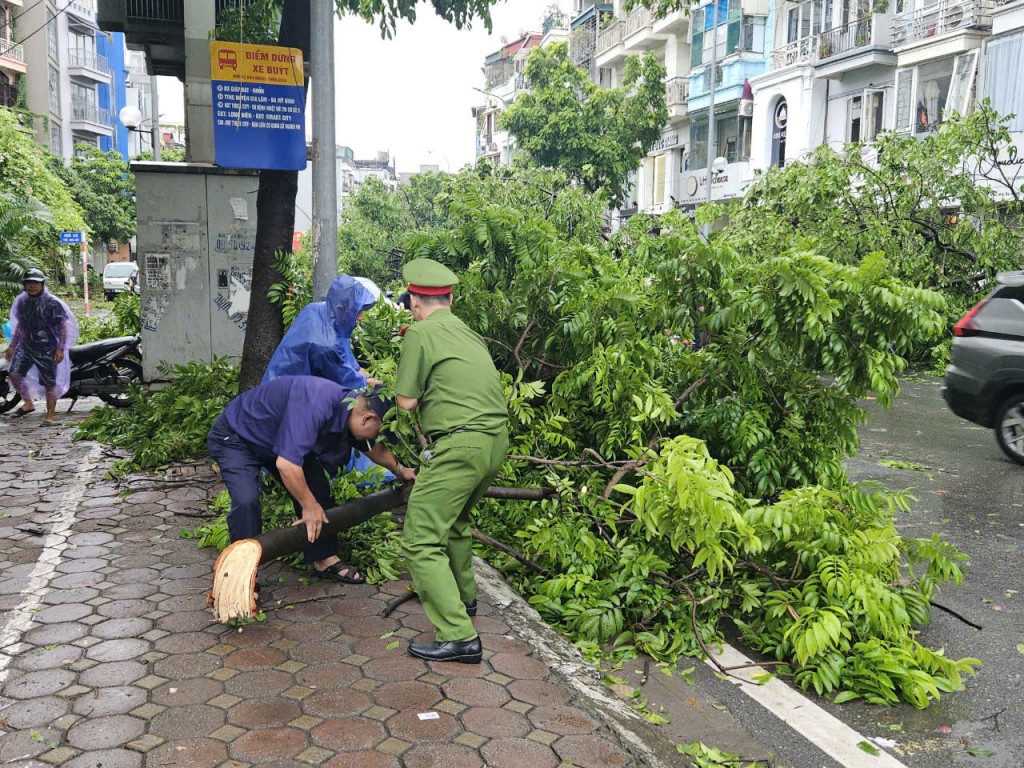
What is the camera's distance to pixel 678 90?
3981 centimetres

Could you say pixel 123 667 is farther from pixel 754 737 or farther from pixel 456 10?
pixel 456 10

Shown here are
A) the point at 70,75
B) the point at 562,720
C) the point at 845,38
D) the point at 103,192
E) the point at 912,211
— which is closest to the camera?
the point at 562,720

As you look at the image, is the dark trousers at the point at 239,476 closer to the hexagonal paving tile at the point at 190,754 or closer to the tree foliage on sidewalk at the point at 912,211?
the hexagonal paving tile at the point at 190,754

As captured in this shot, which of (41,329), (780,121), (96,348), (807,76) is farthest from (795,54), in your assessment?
(41,329)

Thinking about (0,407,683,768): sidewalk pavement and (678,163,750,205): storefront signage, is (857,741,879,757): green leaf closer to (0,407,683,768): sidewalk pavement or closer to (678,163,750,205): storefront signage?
(0,407,683,768): sidewalk pavement

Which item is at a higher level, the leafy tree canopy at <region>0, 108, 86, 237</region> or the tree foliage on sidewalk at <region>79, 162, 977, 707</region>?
the leafy tree canopy at <region>0, 108, 86, 237</region>

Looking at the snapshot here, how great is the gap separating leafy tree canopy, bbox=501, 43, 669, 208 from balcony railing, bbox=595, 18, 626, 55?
11.3 meters

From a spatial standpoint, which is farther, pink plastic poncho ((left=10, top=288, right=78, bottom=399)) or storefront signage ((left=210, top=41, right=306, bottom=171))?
pink plastic poncho ((left=10, top=288, right=78, bottom=399))

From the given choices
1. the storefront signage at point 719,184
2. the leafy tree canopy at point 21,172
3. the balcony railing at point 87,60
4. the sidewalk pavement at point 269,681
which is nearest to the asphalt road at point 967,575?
the sidewalk pavement at point 269,681

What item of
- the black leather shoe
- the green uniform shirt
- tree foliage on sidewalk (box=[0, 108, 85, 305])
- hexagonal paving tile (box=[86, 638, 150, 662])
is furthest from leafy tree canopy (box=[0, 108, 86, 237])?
the black leather shoe

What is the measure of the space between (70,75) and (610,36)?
32.0 m

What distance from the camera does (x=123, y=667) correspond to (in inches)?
159

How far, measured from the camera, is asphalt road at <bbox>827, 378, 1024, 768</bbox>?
3953 mm

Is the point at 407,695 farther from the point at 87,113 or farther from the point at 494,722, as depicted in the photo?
the point at 87,113
